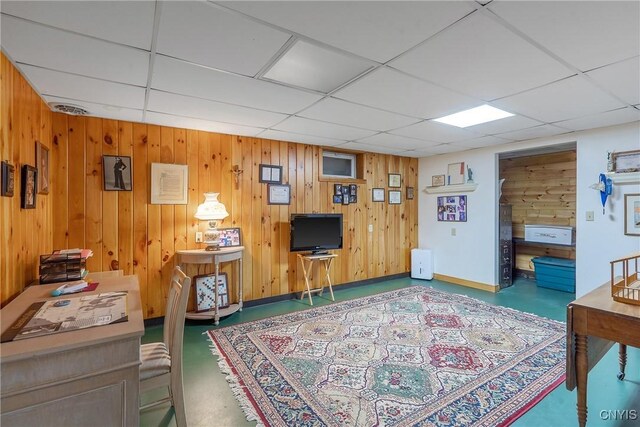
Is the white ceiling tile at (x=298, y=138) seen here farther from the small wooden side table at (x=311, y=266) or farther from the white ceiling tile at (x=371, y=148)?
the small wooden side table at (x=311, y=266)

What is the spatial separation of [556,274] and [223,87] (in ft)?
18.1

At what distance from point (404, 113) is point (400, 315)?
7.68 feet


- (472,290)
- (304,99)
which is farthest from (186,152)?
(472,290)

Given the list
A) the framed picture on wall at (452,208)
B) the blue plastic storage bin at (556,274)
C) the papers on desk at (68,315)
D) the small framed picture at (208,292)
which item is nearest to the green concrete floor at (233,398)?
the small framed picture at (208,292)

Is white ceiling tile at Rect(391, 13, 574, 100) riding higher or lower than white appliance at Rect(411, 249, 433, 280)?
higher

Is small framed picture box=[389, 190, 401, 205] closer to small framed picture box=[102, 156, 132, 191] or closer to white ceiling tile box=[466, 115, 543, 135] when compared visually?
white ceiling tile box=[466, 115, 543, 135]


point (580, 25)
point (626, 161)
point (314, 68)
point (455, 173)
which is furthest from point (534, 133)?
point (314, 68)

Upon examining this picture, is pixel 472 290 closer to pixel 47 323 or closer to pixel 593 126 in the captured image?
pixel 593 126

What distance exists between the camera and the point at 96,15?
58.5 inches

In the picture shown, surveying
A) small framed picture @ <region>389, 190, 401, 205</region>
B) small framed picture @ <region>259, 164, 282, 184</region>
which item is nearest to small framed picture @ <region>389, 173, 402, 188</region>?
small framed picture @ <region>389, 190, 401, 205</region>

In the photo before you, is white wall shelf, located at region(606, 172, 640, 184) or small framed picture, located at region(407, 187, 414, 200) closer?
white wall shelf, located at region(606, 172, 640, 184)

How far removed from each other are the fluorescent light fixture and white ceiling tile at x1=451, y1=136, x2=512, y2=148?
87 cm

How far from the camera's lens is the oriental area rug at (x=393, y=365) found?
1.99 metres

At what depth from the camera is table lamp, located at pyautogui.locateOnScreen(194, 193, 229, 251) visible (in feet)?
11.5
